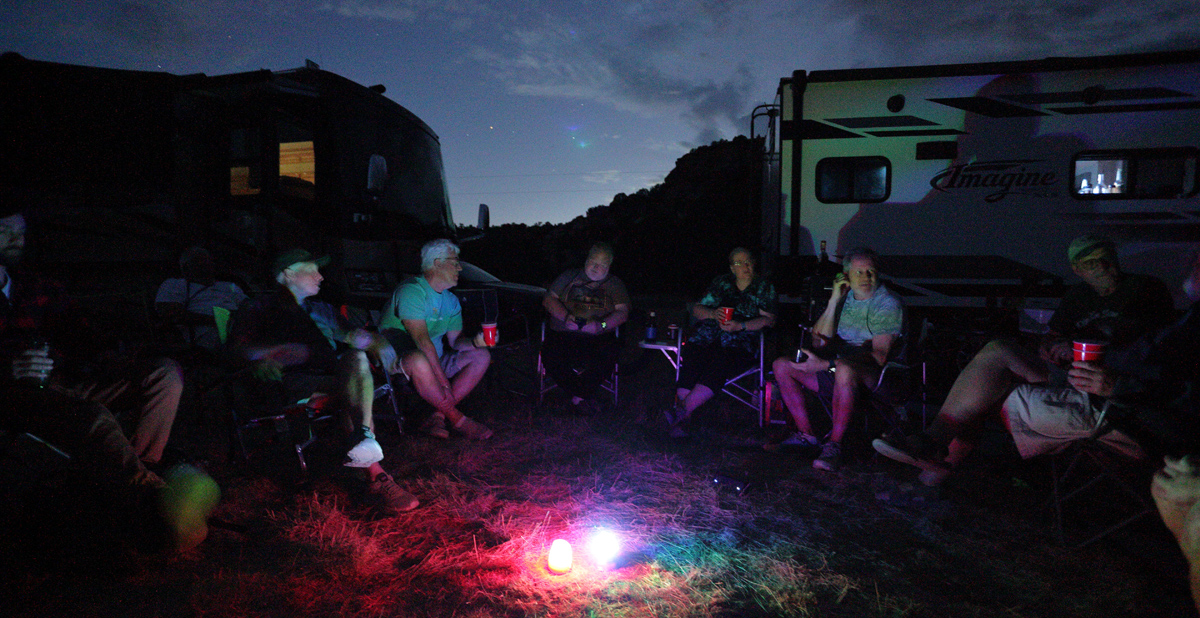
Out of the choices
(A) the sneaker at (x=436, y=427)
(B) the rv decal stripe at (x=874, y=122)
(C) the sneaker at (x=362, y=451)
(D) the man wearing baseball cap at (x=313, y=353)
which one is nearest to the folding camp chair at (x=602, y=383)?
(A) the sneaker at (x=436, y=427)

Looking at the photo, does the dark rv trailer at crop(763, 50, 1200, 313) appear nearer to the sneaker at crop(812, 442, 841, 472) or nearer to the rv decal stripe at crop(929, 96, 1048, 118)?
the rv decal stripe at crop(929, 96, 1048, 118)

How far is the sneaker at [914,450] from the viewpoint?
9.27 feet

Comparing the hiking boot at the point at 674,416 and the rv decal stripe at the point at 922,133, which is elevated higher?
the rv decal stripe at the point at 922,133

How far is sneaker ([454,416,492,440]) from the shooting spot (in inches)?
147

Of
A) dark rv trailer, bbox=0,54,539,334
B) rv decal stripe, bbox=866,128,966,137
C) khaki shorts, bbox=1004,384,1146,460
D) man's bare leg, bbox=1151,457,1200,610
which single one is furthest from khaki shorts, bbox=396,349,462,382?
rv decal stripe, bbox=866,128,966,137

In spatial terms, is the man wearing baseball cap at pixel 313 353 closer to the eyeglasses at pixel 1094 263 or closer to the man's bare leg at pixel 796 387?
the man's bare leg at pixel 796 387

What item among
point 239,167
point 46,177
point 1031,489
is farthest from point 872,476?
point 46,177

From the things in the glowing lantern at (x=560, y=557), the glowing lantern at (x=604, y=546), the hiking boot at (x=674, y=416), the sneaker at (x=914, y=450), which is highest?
the sneaker at (x=914, y=450)

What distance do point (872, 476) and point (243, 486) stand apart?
3356mm

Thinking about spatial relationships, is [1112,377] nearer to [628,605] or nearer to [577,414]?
[628,605]

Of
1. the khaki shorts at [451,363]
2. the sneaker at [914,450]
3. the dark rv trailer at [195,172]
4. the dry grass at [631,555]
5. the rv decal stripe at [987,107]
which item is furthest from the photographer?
the rv decal stripe at [987,107]

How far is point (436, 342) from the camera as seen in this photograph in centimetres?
389

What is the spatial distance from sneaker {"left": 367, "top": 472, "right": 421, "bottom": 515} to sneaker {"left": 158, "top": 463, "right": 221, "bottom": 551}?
2.23 feet

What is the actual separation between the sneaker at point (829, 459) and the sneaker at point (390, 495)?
7.23 feet
